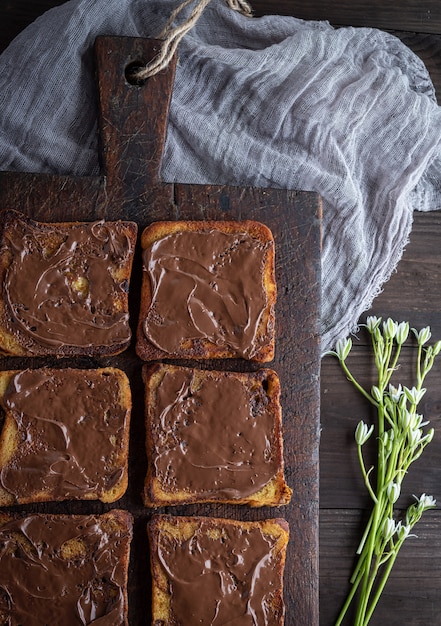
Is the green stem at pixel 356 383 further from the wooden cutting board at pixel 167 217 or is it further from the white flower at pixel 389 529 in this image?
the white flower at pixel 389 529

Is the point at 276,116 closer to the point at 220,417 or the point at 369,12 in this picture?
the point at 369,12

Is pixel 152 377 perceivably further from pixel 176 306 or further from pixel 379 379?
pixel 379 379

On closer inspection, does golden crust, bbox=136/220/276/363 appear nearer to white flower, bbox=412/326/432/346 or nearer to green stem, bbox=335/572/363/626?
white flower, bbox=412/326/432/346

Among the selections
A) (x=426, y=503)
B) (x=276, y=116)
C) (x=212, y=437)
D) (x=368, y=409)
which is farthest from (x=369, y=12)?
(x=426, y=503)

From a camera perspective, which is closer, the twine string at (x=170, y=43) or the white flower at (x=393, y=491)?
the twine string at (x=170, y=43)

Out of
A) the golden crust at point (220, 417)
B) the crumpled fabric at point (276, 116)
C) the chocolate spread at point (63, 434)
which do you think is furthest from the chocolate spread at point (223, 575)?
the crumpled fabric at point (276, 116)

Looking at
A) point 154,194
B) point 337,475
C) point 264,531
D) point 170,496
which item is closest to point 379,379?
point 337,475
